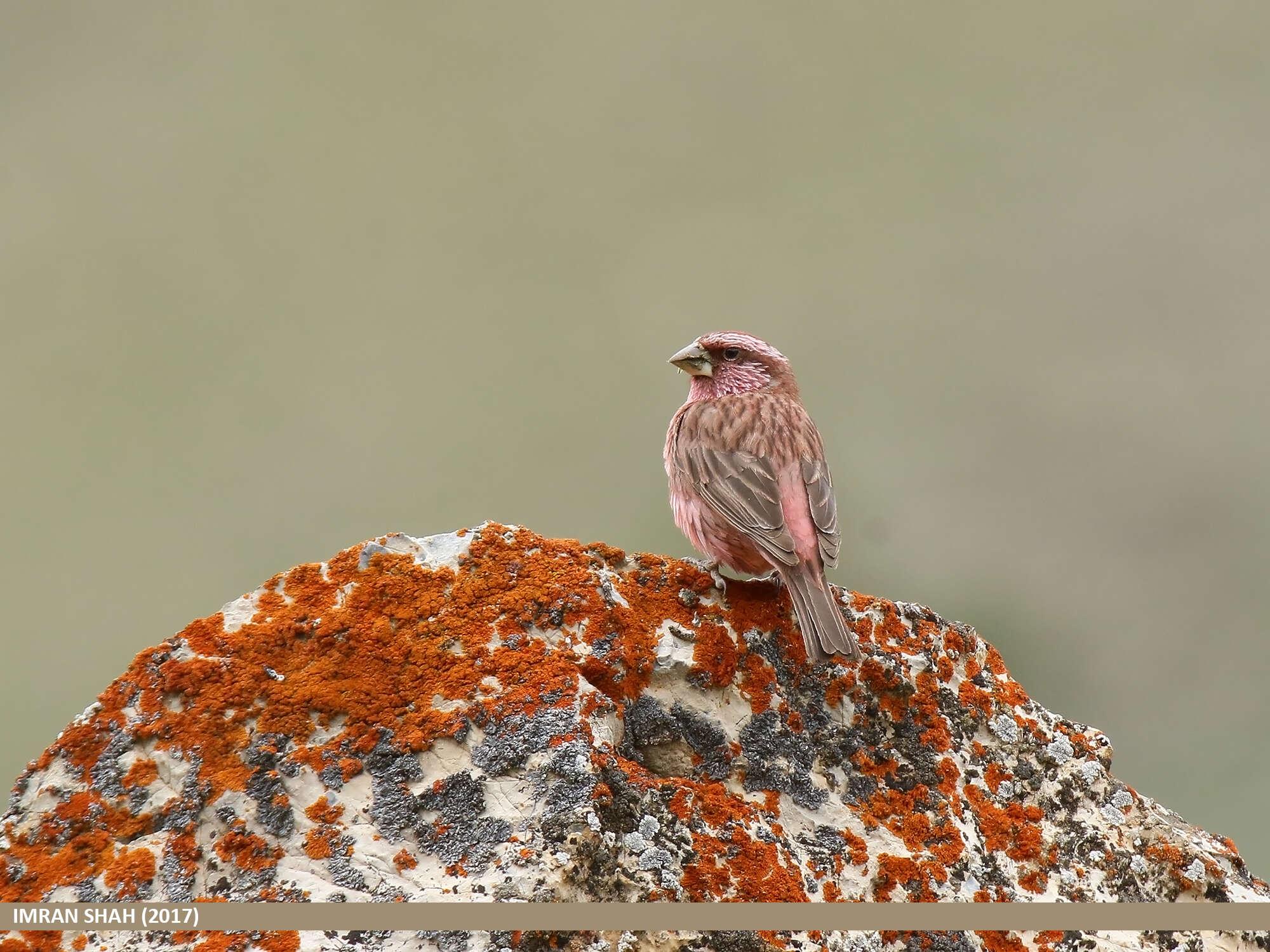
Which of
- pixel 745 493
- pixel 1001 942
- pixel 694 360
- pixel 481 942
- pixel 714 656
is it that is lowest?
pixel 481 942

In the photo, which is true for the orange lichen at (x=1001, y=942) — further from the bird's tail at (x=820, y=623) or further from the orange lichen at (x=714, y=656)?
the orange lichen at (x=714, y=656)

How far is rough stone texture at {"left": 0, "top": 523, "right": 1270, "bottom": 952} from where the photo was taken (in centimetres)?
370

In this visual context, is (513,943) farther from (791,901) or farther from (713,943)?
(791,901)

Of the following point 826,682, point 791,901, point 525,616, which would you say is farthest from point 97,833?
point 826,682

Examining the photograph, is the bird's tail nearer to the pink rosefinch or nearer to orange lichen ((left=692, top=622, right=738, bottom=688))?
the pink rosefinch

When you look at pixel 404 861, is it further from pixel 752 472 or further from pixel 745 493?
pixel 752 472

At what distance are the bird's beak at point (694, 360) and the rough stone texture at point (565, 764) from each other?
244 centimetres

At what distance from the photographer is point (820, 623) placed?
15.4 ft

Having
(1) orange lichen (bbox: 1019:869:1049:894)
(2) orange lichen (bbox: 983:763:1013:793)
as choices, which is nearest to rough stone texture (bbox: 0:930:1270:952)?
(1) orange lichen (bbox: 1019:869:1049:894)

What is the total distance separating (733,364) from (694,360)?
0.78ft

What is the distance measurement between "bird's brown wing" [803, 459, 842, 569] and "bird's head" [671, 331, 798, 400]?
100 centimetres

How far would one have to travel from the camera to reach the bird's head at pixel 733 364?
719 centimetres

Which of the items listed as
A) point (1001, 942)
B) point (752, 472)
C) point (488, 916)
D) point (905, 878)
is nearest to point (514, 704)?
point (488, 916)

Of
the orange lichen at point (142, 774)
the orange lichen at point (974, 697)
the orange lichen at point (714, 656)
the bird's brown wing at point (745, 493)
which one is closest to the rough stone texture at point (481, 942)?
the orange lichen at point (142, 774)
